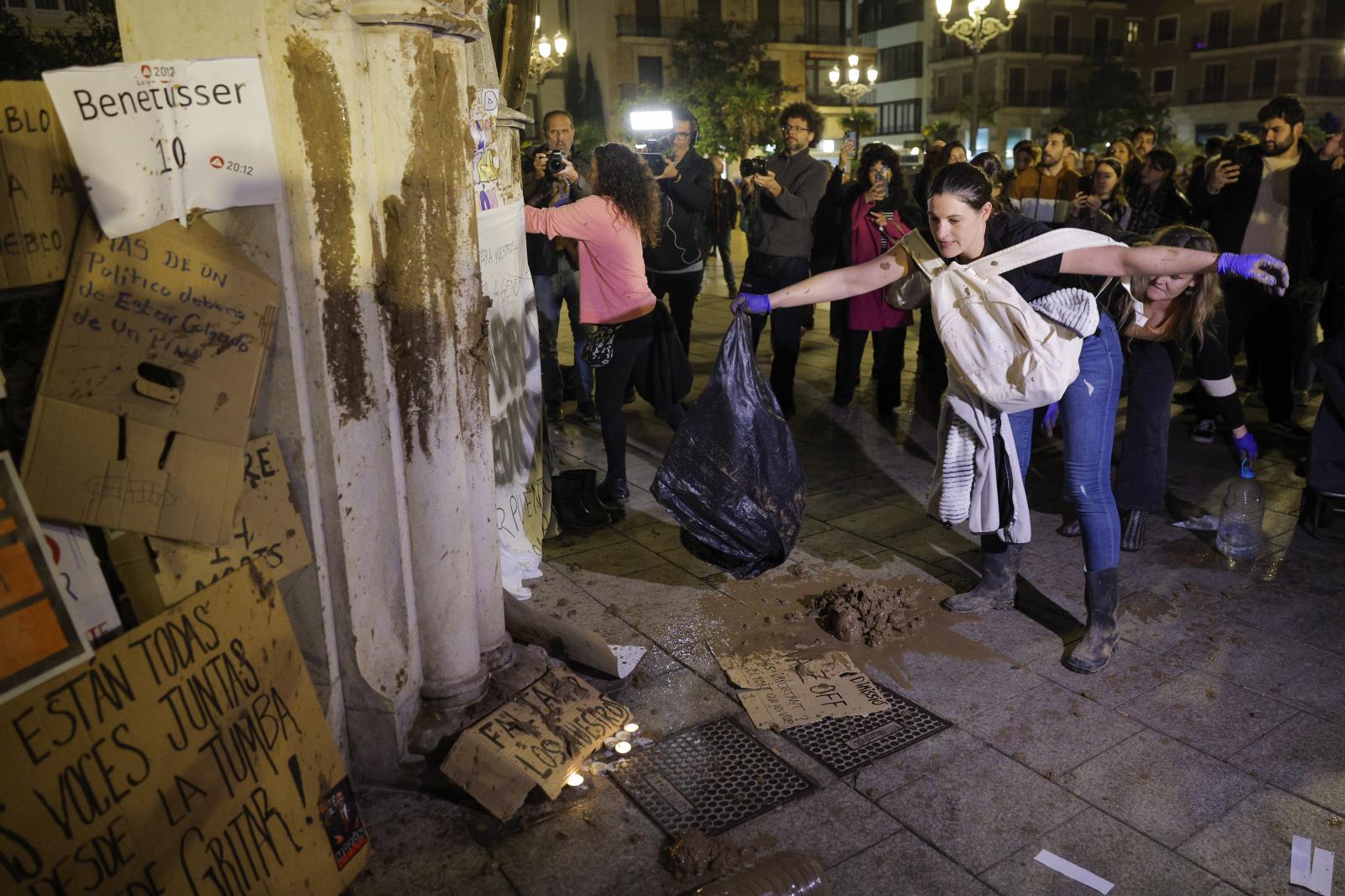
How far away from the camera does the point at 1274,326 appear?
21.9ft

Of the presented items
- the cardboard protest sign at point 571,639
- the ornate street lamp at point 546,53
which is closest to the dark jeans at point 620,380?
the cardboard protest sign at point 571,639

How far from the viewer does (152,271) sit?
2285 mm

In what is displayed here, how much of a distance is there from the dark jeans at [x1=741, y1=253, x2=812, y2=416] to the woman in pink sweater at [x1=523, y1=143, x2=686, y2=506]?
179cm

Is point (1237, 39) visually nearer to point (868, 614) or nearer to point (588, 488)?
point (588, 488)

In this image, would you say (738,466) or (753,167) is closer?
(738,466)

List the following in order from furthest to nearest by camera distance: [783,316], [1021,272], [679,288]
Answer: [679,288], [783,316], [1021,272]

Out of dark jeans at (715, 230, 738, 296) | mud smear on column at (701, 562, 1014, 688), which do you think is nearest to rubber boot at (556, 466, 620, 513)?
mud smear on column at (701, 562, 1014, 688)

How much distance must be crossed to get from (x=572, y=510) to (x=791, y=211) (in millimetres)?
2901

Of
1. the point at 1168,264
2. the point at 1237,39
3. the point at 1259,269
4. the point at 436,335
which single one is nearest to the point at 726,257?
the point at 1168,264

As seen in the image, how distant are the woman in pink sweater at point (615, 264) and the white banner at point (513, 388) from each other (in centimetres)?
69

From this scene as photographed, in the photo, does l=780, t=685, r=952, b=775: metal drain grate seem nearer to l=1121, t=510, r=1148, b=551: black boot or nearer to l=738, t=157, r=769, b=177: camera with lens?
l=1121, t=510, r=1148, b=551: black boot

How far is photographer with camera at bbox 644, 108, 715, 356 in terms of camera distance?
6867 millimetres

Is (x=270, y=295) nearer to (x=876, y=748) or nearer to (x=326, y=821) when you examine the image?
(x=326, y=821)

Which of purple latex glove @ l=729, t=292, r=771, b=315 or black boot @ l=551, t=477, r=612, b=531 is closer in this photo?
purple latex glove @ l=729, t=292, r=771, b=315
